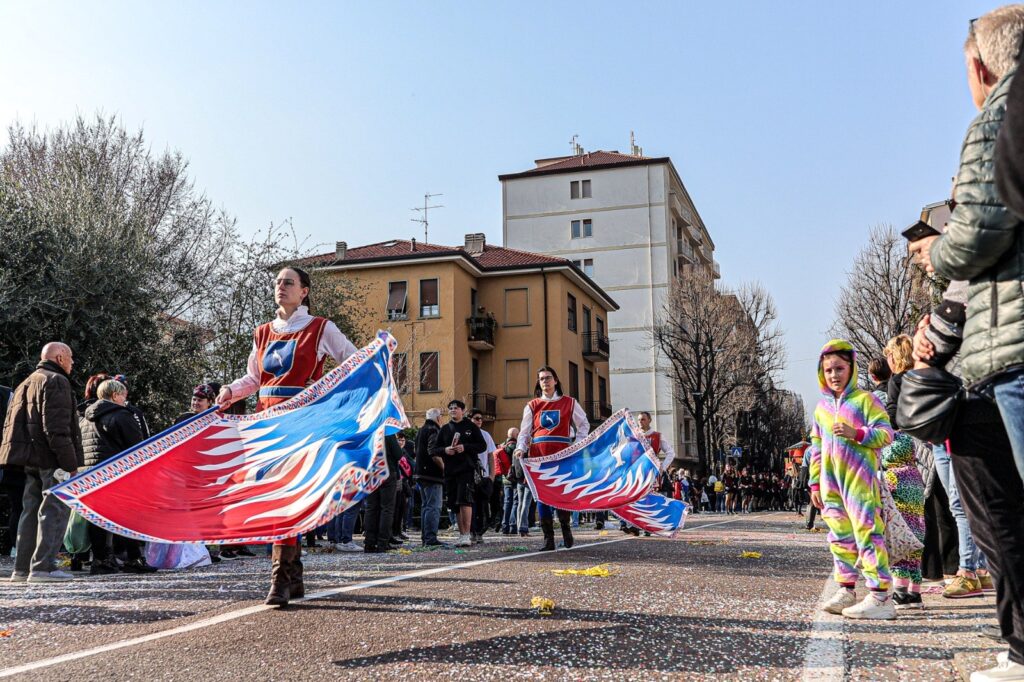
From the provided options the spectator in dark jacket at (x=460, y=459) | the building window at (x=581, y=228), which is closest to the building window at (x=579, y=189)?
the building window at (x=581, y=228)

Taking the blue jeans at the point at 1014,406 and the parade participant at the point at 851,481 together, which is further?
the parade participant at the point at 851,481

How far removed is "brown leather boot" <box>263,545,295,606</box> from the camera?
6.29 meters

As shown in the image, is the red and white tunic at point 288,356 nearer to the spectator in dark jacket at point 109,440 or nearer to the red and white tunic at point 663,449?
the spectator in dark jacket at point 109,440

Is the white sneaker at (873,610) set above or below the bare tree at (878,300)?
below

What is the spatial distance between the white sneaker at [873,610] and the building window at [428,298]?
42.2 m

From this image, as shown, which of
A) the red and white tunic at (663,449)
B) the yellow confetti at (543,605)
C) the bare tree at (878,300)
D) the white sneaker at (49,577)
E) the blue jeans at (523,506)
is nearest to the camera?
the yellow confetti at (543,605)

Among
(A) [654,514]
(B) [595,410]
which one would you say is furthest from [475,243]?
(A) [654,514]

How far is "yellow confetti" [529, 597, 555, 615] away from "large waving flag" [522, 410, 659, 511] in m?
5.43

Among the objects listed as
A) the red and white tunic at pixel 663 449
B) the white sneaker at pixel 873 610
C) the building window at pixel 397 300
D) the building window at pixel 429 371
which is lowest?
the white sneaker at pixel 873 610

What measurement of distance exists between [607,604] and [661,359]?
205ft

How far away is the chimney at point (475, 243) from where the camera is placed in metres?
55.4

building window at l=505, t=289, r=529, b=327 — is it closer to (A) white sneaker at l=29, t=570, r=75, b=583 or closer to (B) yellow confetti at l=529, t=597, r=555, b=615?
(A) white sneaker at l=29, t=570, r=75, b=583

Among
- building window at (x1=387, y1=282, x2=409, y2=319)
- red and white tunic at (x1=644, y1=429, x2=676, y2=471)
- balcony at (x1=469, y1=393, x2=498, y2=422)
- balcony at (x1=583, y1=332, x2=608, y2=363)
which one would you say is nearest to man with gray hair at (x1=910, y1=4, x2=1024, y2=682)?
red and white tunic at (x1=644, y1=429, x2=676, y2=471)

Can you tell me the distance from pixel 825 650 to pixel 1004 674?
51.0 inches
